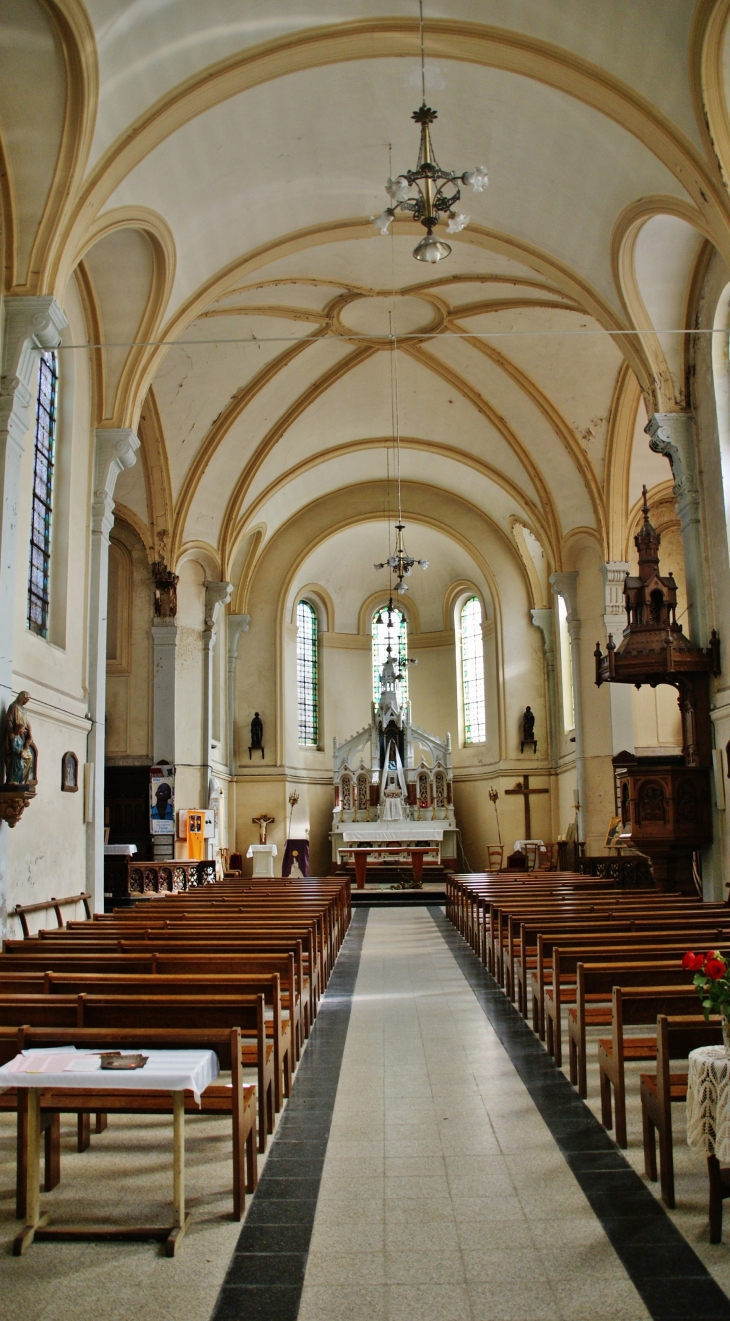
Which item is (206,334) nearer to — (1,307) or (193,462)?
(193,462)

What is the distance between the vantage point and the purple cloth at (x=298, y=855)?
24.1m

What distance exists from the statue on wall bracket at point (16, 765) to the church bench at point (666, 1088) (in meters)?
6.07

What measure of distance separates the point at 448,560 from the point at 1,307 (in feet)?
64.7

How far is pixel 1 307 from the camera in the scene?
9727 millimetres

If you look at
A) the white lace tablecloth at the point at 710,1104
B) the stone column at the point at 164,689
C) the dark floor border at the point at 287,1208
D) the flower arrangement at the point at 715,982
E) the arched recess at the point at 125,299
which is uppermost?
the arched recess at the point at 125,299

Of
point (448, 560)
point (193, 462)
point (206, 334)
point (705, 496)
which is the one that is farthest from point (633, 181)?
point (448, 560)

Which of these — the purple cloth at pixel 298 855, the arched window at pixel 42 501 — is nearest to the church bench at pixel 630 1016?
the arched window at pixel 42 501

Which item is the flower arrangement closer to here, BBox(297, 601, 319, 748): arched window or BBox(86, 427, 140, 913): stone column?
BBox(86, 427, 140, 913): stone column

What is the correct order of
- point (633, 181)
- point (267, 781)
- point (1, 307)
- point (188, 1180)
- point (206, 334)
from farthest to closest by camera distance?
point (267, 781) < point (206, 334) < point (633, 181) < point (1, 307) < point (188, 1180)

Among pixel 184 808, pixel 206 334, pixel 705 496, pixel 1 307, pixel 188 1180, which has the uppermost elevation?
pixel 206 334

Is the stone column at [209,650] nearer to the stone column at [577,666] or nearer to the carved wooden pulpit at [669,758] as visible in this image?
the stone column at [577,666]

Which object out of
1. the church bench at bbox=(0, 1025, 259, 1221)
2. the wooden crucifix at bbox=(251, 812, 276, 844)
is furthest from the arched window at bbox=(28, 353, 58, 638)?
the wooden crucifix at bbox=(251, 812, 276, 844)

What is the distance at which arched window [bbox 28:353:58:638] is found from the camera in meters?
11.5

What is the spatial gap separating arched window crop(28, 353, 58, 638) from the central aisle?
21.9 ft
